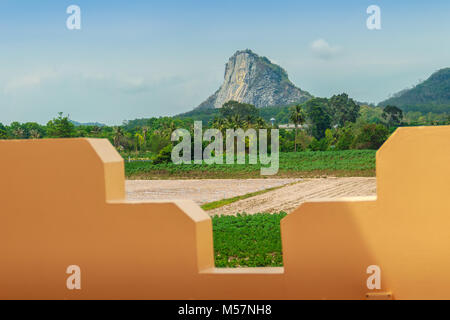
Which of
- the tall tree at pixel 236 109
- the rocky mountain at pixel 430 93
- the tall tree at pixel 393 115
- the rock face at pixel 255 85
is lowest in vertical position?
the tall tree at pixel 393 115

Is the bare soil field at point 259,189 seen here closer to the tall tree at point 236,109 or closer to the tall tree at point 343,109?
the tall tree at point 343,109

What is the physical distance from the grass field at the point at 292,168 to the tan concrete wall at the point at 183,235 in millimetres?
34641

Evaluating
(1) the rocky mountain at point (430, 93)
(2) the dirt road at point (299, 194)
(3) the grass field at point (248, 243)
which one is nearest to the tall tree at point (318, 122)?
(2) the dirt road at point (299, 194)

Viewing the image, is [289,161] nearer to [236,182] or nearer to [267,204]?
[236,182]

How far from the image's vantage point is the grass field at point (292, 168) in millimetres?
39875

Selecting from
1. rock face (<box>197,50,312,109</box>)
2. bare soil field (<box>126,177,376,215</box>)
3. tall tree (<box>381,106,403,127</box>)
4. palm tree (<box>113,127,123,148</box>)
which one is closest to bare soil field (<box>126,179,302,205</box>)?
bare soil field (<box>126,177,376,215</box>)

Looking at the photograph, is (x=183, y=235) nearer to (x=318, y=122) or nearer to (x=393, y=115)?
(x=393, y=115)

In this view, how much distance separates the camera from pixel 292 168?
42.1 metres

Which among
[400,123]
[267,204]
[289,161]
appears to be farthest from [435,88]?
[267,204]

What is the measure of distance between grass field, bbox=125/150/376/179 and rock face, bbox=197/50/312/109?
12284 cm

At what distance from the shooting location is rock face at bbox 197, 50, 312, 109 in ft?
566

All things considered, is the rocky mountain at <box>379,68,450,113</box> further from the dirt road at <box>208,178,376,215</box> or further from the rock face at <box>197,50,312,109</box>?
the dirt road at <box>208,178,376,215</box>

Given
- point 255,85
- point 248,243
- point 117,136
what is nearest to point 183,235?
point 248,243

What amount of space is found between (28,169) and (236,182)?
3181 cm
